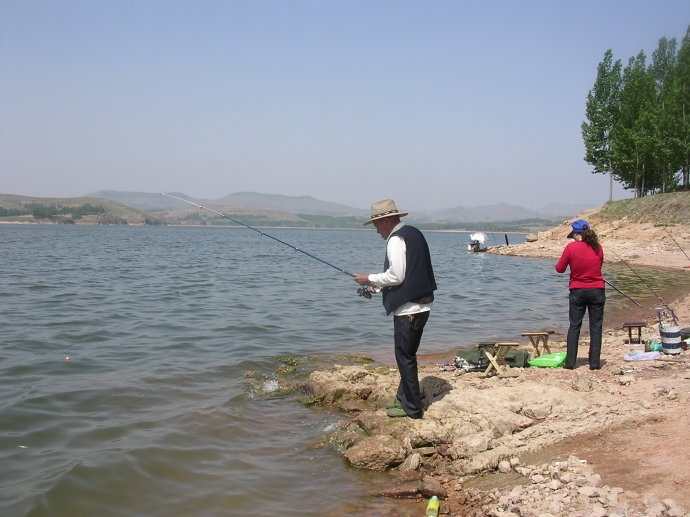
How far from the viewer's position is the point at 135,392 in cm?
902

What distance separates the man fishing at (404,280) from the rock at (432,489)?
50.9 inches

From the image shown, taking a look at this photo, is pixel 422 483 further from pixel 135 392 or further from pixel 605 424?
pixel 135 392

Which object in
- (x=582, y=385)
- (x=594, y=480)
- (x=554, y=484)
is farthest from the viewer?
(x=582, y=385)

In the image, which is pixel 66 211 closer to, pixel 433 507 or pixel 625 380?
pixel 625 380

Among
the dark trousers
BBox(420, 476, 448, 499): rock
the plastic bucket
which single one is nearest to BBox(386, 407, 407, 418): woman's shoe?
the dark trousers

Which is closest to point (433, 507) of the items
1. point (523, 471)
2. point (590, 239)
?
point (523, 471)

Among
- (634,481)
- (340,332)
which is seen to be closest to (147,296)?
(340,332)

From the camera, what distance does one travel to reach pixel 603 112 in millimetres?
54344

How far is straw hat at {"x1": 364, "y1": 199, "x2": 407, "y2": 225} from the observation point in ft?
21.4

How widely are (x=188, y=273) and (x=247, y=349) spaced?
17717 millimetres

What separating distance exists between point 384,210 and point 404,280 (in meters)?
0.79

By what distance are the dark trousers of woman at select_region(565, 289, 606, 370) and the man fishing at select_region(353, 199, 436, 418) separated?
3.04 metres

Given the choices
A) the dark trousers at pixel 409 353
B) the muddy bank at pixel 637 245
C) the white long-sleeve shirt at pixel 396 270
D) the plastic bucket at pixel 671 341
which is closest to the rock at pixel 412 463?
the dark trousers at pixel 409 353

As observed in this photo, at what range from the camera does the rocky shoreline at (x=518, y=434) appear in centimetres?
480
